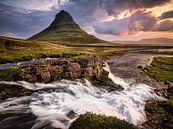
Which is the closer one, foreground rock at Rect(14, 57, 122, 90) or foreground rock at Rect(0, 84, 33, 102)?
foreground rock at Rect(0, 84, 33, 102)

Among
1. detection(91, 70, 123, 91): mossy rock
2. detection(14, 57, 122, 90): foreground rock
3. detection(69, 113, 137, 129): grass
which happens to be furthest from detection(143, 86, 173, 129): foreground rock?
detection(14, 57, 122, 90): foreground rock

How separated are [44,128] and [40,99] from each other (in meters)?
9.24

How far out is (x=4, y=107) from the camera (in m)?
26.9

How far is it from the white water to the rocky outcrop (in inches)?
55.9

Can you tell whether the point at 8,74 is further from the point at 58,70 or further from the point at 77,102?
the point at 77,102

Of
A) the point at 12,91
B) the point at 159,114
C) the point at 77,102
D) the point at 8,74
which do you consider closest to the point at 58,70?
the point at 8,74

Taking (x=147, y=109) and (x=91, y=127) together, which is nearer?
(x=91, y=127)

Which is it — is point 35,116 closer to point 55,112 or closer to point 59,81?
point 55,112

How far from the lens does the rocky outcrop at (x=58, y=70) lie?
3634cm

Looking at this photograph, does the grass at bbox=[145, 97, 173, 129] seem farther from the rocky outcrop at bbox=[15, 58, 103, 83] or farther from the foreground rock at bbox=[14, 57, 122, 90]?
the rocky outcrop at bbox=[15, 58, 103, 83]

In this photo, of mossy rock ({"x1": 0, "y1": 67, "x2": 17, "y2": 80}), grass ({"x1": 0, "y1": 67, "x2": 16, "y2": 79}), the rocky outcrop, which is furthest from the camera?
the rocky outcrop

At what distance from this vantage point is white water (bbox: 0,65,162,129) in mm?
25066

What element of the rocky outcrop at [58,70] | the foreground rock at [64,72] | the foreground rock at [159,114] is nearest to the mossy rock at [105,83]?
the foreground rock at [64,72]

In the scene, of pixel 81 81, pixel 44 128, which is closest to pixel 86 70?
pixel 81 81
